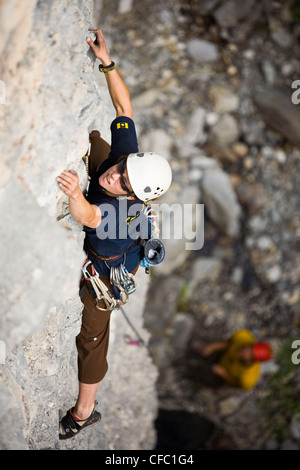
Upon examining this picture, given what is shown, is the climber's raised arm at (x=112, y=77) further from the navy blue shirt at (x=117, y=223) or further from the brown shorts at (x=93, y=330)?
the brown shorts at (x=93, y=330)

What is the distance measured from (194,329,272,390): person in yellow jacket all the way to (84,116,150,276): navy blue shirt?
3575 millimetres

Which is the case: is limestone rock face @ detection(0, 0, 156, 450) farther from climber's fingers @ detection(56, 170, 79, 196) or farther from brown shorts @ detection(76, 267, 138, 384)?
brown shorts @ detection(76, 267, 138, 384)

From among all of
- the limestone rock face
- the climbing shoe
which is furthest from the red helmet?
the limestone rock face

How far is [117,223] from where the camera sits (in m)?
2.80

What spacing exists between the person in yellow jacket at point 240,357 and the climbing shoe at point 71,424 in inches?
120

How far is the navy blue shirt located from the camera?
9.20 feet

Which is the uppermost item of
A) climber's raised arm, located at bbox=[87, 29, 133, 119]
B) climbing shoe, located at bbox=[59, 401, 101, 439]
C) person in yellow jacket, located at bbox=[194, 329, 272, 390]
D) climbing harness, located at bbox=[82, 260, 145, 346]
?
climber's raised arm, located at bbox=[87, 29, 133, 119]

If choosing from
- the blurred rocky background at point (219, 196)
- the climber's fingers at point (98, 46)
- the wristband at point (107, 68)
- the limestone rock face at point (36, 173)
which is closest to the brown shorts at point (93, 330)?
the limestone rock face at point (36, 173)

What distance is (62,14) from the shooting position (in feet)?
7.02

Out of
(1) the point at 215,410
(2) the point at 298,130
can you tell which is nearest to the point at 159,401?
(1) the point at 215,410

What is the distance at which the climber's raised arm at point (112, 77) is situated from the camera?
273cm
